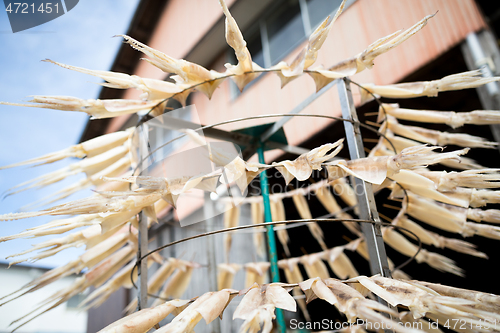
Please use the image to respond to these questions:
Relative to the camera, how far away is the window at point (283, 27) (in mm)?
3115

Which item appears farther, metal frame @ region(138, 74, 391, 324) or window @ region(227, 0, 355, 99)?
window @ region(227, 0, 355, 99)

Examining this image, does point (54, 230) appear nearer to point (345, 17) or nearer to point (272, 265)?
point (272, 265)

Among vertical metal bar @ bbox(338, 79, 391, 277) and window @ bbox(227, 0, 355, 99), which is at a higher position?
window @ bbox(227, 0, 355, 99)

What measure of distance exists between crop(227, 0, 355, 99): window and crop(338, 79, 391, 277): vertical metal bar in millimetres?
1936

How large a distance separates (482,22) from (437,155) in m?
1.55

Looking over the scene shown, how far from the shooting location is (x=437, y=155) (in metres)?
0.93

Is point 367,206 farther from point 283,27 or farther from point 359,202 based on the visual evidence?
point 283,27

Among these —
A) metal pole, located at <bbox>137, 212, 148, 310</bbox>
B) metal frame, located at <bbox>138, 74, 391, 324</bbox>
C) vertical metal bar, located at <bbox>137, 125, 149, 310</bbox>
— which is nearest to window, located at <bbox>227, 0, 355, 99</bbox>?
metal frame, located at <bbox>138, 74, 391, 324</bbox>

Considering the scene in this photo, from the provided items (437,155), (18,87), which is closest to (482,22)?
(437,155)

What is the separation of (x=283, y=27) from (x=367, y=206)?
2.74 m

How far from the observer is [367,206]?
1.18m

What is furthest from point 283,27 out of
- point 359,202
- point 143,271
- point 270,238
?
point 143,271

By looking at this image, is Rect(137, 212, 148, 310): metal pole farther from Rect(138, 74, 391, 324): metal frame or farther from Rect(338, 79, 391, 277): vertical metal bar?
Rect(338, 79, 391, 277): vertical metal bar

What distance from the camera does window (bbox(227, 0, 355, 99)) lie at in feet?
10.2
